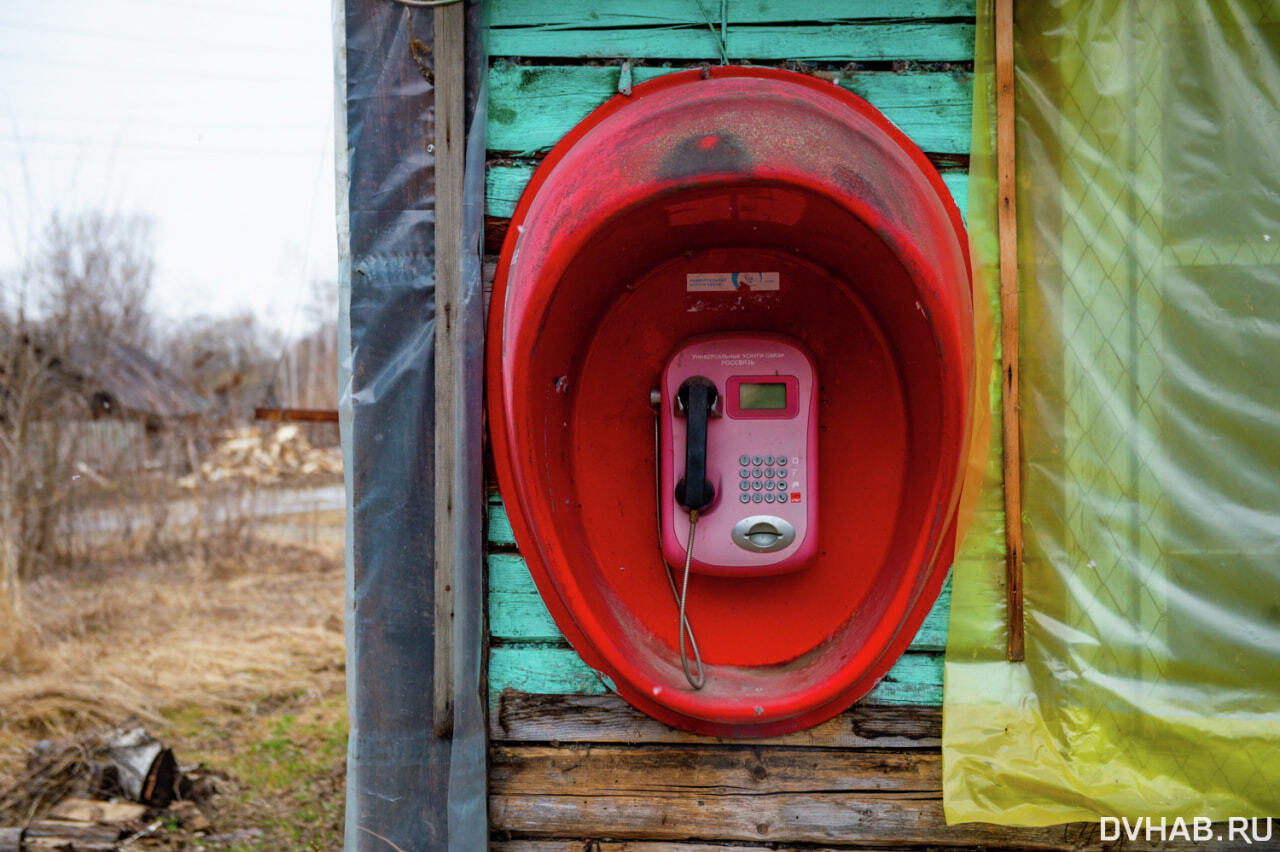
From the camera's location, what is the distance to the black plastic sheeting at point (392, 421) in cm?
152

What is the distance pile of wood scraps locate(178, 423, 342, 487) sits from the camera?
43.1 ft

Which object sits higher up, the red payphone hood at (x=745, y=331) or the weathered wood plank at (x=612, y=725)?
the red payphone hood at (x=745, y=331)

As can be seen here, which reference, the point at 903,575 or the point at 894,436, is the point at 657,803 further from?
the point at 894,436

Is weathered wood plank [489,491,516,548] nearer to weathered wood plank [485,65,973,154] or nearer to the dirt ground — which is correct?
weathered wood plank [485,65,973,154]

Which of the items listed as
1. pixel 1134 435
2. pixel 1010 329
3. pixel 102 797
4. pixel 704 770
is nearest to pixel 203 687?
pixel 102 797

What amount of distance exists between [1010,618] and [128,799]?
278cm

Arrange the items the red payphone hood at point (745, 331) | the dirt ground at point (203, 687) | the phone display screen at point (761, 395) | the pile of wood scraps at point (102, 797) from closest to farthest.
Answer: the red payphone hood at point (745, 331), the phone display screen at point (761, 395), the pile of wood scraps at point (102, 797), the dirt ground at point (203, 687)

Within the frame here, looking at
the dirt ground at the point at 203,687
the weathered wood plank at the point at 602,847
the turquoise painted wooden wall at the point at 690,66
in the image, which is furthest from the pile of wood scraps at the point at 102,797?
the turquoise painted wooden wall at the point at 690,66

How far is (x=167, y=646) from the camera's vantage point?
4348 millimetres

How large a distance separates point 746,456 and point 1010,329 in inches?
22.1

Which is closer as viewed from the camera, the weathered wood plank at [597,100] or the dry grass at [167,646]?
the weathered wood plank at [597,100]

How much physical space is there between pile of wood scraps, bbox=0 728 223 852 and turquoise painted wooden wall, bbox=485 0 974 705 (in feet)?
5.94

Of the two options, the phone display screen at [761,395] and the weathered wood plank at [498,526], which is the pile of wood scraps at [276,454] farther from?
the phone display screen at [761,395]

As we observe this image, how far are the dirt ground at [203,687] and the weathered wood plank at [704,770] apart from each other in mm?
1393
